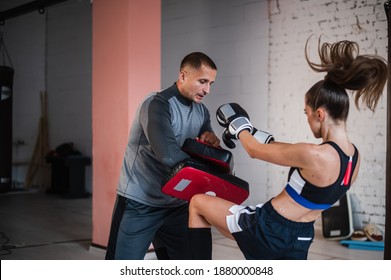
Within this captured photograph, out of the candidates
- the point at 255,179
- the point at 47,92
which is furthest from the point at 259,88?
the point at 47,92

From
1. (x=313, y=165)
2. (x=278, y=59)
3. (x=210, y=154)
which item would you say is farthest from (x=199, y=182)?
(x=278, y=59)

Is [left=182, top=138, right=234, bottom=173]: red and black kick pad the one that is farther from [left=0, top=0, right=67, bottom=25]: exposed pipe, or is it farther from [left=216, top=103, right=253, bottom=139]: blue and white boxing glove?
[left=0, top=0, right=67, bottom=25]: exposed pipe

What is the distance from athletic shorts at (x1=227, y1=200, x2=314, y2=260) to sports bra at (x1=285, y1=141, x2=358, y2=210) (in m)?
0.11

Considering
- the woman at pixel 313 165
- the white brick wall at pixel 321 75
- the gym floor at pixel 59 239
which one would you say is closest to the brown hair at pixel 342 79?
the woman at pixel 313 165

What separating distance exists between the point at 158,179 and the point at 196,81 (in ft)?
1.81

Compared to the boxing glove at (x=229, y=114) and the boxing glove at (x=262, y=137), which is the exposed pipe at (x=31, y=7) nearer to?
the boxing glove at (x=229, y=114)

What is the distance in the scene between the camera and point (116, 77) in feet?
14.1

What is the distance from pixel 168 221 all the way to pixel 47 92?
6972 millimetres

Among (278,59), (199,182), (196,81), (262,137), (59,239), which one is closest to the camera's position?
(199,182)

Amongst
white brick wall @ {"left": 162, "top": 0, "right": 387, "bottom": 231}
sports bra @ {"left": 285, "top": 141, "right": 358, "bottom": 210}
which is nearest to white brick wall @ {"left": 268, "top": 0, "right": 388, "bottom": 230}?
white brick wall @ {"left": 162, "top": 0, "right": 387, "bottom": 231}

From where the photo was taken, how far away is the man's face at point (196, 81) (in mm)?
2594

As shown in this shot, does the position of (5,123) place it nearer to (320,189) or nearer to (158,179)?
(158,179)

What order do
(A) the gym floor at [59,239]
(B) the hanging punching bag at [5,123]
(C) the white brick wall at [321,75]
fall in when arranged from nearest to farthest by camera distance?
(A) the gym floor at [59,239]
(C) the white brick wall at [321,75]
(B) the hanging punching bag at [5,123]

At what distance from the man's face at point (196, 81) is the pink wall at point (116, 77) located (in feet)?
5.26
